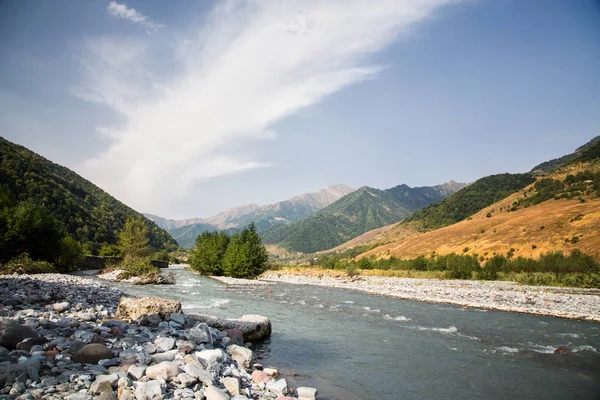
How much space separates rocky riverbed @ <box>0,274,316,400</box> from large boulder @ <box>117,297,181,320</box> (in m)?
0.79

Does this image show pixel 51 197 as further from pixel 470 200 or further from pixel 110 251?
pixel 470 200

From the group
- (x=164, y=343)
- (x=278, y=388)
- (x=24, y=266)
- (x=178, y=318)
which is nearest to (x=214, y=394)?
(x=278, y=388)

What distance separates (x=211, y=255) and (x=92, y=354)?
222 feet

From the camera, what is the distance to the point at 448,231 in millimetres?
101062

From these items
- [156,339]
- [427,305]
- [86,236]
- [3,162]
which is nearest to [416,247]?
[427,305]

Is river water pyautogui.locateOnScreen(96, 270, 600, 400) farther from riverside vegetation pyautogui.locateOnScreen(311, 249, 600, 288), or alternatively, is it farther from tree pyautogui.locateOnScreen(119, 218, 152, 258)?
tree pyautogui.locateOnScreen(119, 218, 152, 258)

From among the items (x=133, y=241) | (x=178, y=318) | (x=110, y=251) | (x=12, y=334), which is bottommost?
(x=110, y=251)

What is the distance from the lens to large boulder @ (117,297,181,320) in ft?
43.8

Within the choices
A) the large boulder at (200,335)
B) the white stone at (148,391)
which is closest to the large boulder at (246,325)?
the large boulder at (200,335)

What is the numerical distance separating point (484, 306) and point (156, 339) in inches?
1010

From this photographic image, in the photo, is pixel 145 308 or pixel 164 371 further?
pixel 145 308

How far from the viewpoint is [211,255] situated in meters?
73.1

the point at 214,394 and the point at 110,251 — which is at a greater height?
the point at 214,394

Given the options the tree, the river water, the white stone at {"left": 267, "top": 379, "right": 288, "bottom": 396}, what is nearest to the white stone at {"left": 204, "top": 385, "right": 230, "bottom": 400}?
the white stone at {"left": 267, "top": 379, "right": 288, "bottom": 396}
